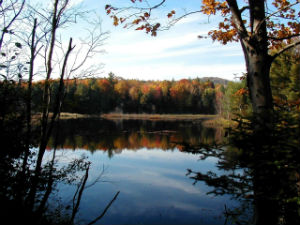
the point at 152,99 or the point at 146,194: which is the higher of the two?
the point at 152,99

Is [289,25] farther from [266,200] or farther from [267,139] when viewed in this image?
[266,200]

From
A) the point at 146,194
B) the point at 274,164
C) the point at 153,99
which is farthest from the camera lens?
the point at 153,99

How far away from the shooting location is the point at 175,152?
18.6 m

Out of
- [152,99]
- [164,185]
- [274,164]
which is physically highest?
[152,99]

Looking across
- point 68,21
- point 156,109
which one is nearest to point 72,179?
point 68,21

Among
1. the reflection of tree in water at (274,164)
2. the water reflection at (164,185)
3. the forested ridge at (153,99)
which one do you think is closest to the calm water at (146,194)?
the water reflection at (164,185)

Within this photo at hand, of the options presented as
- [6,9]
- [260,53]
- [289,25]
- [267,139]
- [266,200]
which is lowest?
[266,200]

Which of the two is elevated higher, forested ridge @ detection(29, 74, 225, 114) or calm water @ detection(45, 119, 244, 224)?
forested ridge @ detection(29, 74, 225, 114)

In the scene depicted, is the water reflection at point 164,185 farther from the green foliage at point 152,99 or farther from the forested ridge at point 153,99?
the green foliage at point 152,99

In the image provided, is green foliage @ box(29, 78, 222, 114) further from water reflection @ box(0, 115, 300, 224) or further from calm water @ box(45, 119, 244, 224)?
calm water @ box(45, 119, 244, 224)

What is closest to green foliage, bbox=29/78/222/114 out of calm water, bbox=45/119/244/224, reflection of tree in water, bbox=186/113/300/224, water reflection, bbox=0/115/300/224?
water reflection, bbox=0/115/300/224

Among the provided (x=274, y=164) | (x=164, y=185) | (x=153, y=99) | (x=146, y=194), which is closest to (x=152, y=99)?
(x=153, y=99)

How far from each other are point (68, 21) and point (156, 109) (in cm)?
7805

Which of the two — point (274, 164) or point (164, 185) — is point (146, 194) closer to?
point (164, 185)
